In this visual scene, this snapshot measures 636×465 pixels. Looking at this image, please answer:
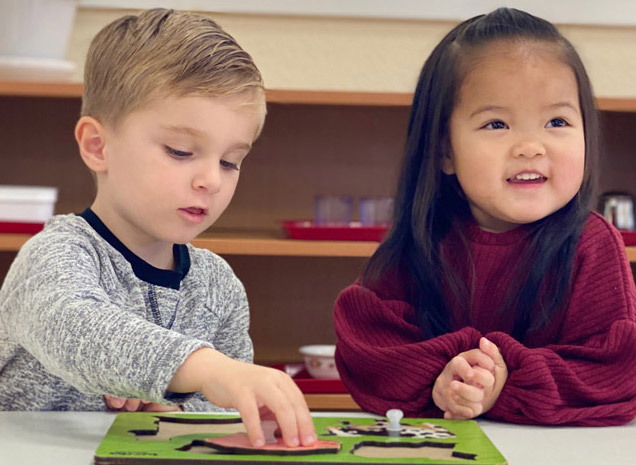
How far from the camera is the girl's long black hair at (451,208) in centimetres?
103

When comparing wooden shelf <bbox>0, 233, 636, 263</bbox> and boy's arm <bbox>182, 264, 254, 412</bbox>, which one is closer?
boy's arm <bbox>182, 264, 254, 412</bbox>

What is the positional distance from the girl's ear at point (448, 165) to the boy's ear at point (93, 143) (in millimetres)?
404

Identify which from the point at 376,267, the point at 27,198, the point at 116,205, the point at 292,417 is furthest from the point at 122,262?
the point at 27,198

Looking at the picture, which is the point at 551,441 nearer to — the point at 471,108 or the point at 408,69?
the point at 471,108

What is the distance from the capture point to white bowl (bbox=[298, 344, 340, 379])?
216 centimetres

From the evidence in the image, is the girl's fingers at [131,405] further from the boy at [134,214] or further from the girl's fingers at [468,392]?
the girl's fingers at [468,392]

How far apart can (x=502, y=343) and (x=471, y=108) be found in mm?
281

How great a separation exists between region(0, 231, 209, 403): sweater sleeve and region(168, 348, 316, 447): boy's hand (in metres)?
0.02

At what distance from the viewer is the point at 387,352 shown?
970mm

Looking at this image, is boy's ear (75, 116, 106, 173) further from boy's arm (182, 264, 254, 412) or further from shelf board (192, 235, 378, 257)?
shelf board (192, 235, 378, 257)

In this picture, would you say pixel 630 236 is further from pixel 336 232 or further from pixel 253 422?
pixel 253 422

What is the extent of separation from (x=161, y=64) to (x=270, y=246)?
3.93 feet

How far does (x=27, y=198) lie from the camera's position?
2121mm

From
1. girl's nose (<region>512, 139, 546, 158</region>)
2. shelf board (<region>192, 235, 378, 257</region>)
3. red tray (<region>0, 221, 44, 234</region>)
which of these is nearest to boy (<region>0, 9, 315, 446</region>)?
girl's nose (<region>512, 139, 546, 158</region>)
